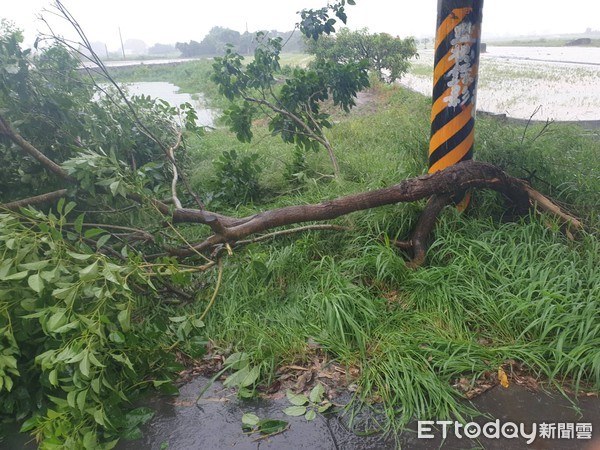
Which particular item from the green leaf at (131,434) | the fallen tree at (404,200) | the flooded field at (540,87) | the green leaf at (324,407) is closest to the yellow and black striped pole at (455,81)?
the fallen tree at (404,200)

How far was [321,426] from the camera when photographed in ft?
6.25

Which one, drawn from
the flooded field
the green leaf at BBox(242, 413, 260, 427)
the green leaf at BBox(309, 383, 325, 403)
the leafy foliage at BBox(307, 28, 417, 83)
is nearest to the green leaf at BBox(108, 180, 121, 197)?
the green leaf at BBox(242, 413, 260, 427)

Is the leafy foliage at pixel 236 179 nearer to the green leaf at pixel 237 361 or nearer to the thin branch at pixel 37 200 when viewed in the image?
the thin branch at pixel 37 200

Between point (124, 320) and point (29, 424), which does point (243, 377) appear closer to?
point (124, 320)

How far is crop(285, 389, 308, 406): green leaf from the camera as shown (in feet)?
6.63

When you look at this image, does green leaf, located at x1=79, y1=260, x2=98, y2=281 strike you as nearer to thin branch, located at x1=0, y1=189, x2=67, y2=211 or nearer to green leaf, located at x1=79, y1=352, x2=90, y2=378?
green leaf, located at x1=79, y1=352, x2=90, y2=378

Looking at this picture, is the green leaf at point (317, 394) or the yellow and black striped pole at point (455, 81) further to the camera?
the yellow and black striped pole at point (455, 81)

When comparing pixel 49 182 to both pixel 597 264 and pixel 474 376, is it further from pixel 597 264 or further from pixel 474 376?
pixel 597 264

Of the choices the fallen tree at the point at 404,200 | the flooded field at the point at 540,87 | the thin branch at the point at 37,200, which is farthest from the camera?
the flooded field at the point at 540,87

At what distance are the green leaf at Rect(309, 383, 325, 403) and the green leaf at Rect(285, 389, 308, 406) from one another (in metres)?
0.03

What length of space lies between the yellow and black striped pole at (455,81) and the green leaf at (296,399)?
172cm

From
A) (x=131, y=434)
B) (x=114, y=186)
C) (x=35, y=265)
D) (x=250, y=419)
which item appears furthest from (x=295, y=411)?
(x=114, y=186)

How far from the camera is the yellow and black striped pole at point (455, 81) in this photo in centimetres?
290

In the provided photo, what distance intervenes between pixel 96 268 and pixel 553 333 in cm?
208
